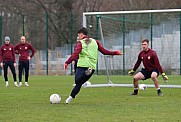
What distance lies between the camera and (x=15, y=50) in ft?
73.3

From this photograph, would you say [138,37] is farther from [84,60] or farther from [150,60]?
[84,60]

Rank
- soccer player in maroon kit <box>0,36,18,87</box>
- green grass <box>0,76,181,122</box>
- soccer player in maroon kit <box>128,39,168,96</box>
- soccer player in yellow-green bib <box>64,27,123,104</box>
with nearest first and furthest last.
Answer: green grass <box>0,76,181,122</box>, soccer player in yellow-green bib <box>64,27,123,104</box>, soccer player in maroon kit <box>128,39,168,96</box>, soccer player in maroon kit <box>0,36,18,87</box>

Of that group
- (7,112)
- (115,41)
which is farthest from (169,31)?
(7,112)

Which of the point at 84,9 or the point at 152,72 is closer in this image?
the point at 152,72

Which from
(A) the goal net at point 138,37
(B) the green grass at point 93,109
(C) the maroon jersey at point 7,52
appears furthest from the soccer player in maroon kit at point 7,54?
(A) the goal net at point 138,37

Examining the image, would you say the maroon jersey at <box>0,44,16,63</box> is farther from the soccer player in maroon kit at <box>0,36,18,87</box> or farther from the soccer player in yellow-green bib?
the soccer player in yellow-green bib

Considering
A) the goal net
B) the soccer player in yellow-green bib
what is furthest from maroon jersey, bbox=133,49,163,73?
the goal net

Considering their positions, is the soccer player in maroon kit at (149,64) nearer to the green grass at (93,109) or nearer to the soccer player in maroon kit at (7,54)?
the green grass at (93,109)

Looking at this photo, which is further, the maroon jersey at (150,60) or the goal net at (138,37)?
the goal net at (138,37)

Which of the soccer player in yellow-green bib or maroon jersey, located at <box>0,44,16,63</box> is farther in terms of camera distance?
maroon jersey, located at <box>0,44,16,63</box>

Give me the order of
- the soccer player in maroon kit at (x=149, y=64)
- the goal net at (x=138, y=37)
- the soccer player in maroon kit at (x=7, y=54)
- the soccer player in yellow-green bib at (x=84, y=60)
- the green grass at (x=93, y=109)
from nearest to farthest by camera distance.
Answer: the green grass at (x=93, y=109) < the soccer player in yellow-green bib at (x=84, y=60) < the soccer player in maroon kit at (x=149, y=64) < the soccer player in maroon kit at (x=7, y=54) < the goal net at (x=138, y=37)

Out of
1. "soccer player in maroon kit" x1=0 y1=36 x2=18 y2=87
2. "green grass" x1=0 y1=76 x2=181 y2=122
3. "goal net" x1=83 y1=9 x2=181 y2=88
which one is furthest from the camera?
"goal net" x1=83 y1=9 x2=181 y2=88

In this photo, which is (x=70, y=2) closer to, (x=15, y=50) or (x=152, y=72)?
(x=15, y=50)

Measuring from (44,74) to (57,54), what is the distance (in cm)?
191
